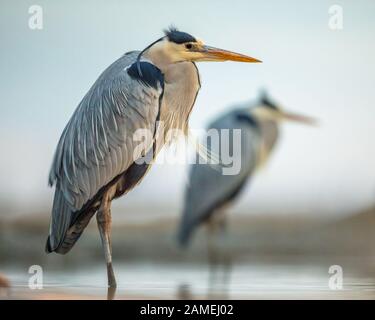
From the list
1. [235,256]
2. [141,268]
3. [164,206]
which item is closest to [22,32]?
[164,206]

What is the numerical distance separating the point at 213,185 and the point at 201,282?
2.50 feet

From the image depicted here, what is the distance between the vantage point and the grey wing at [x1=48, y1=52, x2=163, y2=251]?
3.49m

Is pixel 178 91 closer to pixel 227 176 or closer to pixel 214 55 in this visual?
pixel 214 55

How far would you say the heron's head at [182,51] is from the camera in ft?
12.0

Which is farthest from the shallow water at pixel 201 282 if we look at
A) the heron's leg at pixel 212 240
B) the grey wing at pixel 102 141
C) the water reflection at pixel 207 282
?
the grey wing at pixel 102 141


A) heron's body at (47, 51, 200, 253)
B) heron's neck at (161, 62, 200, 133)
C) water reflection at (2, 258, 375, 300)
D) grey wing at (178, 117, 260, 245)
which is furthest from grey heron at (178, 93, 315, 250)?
heron's body at (47, 51, 200, 253)

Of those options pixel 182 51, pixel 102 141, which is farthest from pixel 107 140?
pixel 182 51

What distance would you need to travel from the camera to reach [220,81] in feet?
14.1

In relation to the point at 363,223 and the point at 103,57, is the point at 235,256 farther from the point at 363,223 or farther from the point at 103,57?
the point at 103,57

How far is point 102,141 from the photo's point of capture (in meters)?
3.55

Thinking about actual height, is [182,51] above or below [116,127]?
above

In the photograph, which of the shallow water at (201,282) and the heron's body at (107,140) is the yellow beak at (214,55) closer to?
the heron's body at (107,140)

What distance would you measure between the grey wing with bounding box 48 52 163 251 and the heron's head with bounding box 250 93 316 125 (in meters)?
1.26

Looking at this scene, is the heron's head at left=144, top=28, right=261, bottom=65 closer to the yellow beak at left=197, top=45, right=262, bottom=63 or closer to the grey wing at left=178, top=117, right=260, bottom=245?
the yellow beak at left=197, top=45, right=262, bottom=63
